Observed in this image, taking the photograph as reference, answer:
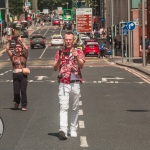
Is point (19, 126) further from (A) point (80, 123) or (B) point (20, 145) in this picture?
(B) point (20, 145)

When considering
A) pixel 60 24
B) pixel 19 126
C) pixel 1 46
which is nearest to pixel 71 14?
pixel 60 24

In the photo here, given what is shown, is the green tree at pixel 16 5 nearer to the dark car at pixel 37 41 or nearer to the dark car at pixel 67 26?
the dark car at pixel 67 26

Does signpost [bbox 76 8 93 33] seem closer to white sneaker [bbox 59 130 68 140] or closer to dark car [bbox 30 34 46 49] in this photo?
dark car [bbox 30 34 46 49]

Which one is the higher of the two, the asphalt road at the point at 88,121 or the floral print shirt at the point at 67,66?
the floral print shirt at the point at 67,66

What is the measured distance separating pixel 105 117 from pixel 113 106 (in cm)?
249

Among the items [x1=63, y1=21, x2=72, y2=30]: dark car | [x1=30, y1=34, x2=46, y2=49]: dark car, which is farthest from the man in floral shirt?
[x1=63, y1=21, x2=72, y2=30]: dark car

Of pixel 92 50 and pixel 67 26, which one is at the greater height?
pixel 92 50

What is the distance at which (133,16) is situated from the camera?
62.7m

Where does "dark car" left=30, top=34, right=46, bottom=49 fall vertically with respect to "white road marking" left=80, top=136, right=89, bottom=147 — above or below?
below

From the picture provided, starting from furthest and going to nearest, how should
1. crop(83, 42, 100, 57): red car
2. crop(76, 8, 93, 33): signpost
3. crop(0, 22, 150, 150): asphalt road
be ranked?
crop(76, 8, 93, 33): signpost, crop(83, 42, 100, 57): red car, crop(0, 22, 150, 150): asphalt road

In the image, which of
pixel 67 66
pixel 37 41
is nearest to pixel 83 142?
pixel 67 66

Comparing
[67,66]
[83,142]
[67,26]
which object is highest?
[67,66]

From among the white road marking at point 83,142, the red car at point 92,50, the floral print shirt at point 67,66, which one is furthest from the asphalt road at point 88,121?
the red car at point 92,50

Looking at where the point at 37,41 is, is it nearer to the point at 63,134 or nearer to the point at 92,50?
the point at 92,50
